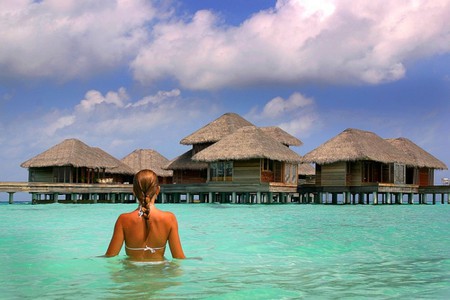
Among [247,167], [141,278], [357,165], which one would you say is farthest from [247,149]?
[141,278]

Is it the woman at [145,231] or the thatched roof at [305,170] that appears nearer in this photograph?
the woman at [145,231]

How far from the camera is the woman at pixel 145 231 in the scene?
6.43m

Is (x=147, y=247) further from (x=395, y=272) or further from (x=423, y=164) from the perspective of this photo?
(x=423, y=164)

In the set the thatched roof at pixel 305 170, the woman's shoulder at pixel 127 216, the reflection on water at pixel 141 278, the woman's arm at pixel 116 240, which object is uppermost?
the thatched roof at pixel 305 170

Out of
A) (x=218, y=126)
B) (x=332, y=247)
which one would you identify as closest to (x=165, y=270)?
(x=332, y=247)

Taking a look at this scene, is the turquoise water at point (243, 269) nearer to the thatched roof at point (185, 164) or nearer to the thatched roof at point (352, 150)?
the thatched roof at point (352, 150)

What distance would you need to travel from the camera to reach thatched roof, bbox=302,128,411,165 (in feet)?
118

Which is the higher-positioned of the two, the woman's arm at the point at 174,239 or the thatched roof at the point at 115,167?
the thatched roof at the point at 115,167

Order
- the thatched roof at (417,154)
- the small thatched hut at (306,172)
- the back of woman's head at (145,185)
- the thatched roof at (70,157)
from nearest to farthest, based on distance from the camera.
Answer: the back of woman's head at (145,185) < the thatched roof at (70,157) < the thatched roof at (417,154) < the small thatched hut at (306,172)

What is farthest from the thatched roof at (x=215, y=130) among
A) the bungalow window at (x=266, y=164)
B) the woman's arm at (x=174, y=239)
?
the woman's arm at (x=174, y=239)

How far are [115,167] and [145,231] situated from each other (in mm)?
39224

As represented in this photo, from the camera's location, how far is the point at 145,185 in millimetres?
6062

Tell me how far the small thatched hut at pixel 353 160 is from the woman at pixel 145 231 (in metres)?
29.8

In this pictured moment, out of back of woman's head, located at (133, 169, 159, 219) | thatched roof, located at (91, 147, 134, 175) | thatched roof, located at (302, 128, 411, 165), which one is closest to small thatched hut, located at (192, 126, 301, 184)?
thatched roof, located at (302, 128, 411, 165)
